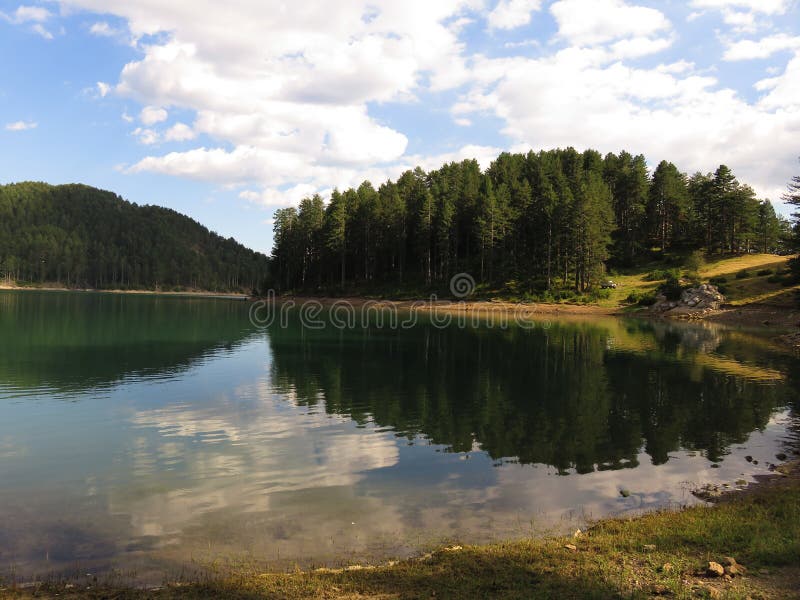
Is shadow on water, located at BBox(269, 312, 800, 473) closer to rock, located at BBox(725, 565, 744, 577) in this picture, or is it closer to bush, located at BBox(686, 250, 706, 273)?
rock, located at BBox(725, 565, 744, 577)

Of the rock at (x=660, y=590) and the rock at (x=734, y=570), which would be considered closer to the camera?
the rock at (x=660, y=590)

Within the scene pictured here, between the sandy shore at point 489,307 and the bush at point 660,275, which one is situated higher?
the bush at point 660,275

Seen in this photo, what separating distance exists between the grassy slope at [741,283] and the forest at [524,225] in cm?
589

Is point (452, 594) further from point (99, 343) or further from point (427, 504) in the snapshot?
point (99, 343)

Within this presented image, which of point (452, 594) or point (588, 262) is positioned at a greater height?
point (588, 262)

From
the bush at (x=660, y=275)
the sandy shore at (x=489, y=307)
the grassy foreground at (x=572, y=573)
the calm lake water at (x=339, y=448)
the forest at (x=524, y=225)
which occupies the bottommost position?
the calm lake water at (x=339, y=448)

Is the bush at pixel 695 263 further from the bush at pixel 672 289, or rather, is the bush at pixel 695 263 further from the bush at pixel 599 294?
the bush at pixel 599 294

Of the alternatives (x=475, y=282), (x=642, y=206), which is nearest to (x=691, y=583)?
(x=475, y=282)

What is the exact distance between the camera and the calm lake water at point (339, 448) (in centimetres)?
1228

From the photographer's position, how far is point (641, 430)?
2236 centimetres

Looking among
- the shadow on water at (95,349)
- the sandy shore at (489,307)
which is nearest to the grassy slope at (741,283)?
the sandy shore at (489,307)

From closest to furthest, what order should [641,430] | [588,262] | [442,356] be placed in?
[641,430] < [442,356] < [588,262]

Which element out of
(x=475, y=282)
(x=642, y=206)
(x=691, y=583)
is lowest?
(x=691, y=583)

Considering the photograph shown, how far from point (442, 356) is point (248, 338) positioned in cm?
2428
